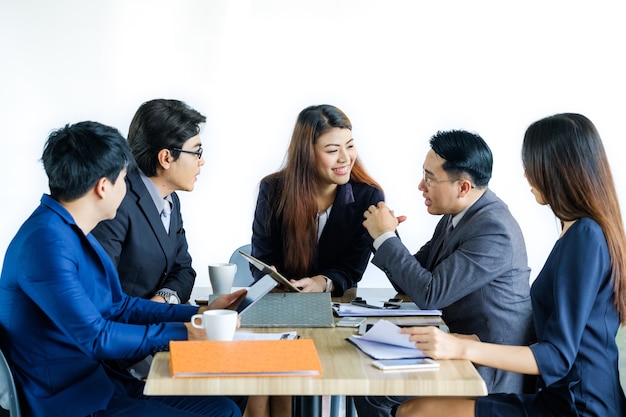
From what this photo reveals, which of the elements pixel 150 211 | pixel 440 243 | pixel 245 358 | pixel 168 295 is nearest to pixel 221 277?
pixel 168 295

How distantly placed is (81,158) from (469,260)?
1086 mm

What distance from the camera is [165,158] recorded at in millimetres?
2619

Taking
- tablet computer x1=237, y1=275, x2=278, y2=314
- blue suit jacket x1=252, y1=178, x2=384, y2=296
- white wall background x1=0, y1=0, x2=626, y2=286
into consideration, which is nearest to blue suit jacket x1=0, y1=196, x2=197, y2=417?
tablet computer x1=237, y1=275, x2=278, y2=314

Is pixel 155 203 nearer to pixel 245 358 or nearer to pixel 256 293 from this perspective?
pixel 256 293

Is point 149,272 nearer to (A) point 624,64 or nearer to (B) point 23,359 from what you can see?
(B) point 23,359

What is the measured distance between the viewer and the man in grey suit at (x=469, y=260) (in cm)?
217

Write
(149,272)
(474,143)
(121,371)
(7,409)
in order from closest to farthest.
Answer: (7,409), (121,371), (474,143), (149,272)

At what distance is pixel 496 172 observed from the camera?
4.31m

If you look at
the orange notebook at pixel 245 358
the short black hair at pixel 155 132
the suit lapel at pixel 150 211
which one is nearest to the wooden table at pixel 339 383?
the orange notebook at pixel 245 358

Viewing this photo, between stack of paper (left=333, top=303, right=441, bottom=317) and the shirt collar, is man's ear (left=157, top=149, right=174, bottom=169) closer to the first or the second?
the shirt collar

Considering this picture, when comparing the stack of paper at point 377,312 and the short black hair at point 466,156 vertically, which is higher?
the short black hair at point 466,156

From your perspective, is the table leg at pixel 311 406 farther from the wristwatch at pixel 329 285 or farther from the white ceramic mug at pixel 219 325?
the wristwatch at pixel 329 285

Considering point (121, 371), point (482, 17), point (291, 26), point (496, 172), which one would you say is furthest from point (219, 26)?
point (121, 371)

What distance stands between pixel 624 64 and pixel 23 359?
143 inches
